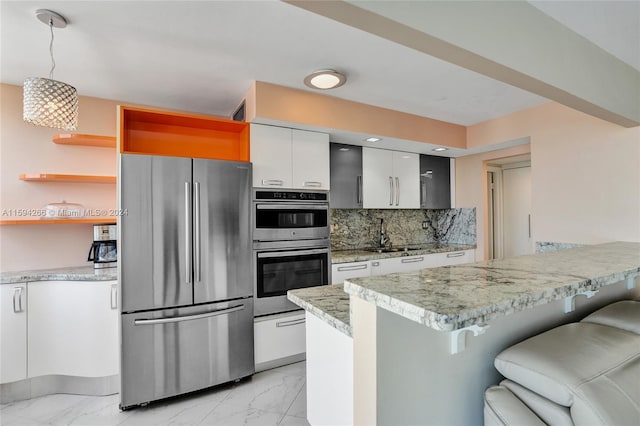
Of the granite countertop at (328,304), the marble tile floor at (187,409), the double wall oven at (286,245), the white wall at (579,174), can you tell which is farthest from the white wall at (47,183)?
the white wall at (579,174)

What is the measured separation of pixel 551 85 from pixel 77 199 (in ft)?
11.8

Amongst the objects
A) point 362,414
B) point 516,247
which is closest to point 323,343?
point 362,414

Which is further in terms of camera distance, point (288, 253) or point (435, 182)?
point (435, 182)

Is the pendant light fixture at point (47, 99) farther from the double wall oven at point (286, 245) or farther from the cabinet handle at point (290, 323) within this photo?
the cabinet handle at point (290, 323)

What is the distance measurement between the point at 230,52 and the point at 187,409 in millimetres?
2461

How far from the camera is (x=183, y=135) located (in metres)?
2.68

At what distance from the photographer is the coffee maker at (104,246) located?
245 cm

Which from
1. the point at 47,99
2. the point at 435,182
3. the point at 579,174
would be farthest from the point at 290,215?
the point at 579,174

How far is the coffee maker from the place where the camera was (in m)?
2.45

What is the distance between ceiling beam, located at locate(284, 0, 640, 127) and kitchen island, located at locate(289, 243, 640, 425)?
35.1 inches

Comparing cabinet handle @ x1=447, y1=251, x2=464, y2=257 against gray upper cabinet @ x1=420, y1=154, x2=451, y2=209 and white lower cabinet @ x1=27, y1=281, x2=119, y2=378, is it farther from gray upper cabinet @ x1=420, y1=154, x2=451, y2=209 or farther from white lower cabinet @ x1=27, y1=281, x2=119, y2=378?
white lower cabinet @ x1=27, y1=281, x2=119, y2=378

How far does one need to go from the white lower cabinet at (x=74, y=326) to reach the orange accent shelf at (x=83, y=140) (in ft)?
3.85

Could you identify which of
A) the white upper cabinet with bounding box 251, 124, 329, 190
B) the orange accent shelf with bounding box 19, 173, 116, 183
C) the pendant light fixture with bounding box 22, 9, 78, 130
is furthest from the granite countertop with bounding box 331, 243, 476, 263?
the pendant light fixture with bounding box 22, 9, 78, 130

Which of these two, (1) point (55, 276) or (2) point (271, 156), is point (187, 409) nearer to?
(1) point (55, 276)
